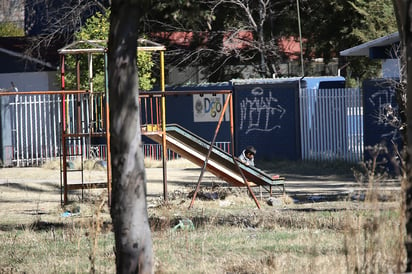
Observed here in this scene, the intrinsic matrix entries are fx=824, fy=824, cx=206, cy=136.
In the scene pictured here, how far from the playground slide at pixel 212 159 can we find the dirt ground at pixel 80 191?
41 centimetres

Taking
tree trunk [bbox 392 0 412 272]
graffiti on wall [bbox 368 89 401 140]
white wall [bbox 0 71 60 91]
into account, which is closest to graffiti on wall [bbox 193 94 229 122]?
graffiti on wall [bbox 368 89 401 140]

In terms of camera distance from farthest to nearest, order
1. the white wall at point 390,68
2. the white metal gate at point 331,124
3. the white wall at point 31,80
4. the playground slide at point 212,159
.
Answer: the white wall at point 31,80 < the white metal gate at point 331,124 < the white wall at point 390,68 < the playground slide at point 212,159

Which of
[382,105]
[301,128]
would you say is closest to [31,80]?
[301,128]

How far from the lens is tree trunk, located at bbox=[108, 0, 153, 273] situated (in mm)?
7020

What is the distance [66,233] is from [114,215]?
Result: 4.55 meters

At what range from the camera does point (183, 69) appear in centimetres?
3100

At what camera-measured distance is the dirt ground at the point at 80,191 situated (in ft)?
50.2

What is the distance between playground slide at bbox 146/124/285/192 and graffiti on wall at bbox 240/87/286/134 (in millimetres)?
8308

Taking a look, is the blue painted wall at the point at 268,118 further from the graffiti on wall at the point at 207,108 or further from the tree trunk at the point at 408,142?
the tree trunk at the point at 408,142

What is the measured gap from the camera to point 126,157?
7.05 meters

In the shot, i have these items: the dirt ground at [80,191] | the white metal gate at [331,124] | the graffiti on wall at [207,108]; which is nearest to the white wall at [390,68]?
the white metal gate at [331,124]

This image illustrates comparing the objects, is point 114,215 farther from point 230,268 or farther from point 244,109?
point 244,109

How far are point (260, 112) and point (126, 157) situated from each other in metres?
17.5

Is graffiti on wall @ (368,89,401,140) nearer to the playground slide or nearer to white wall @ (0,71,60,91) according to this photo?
the playground slide
